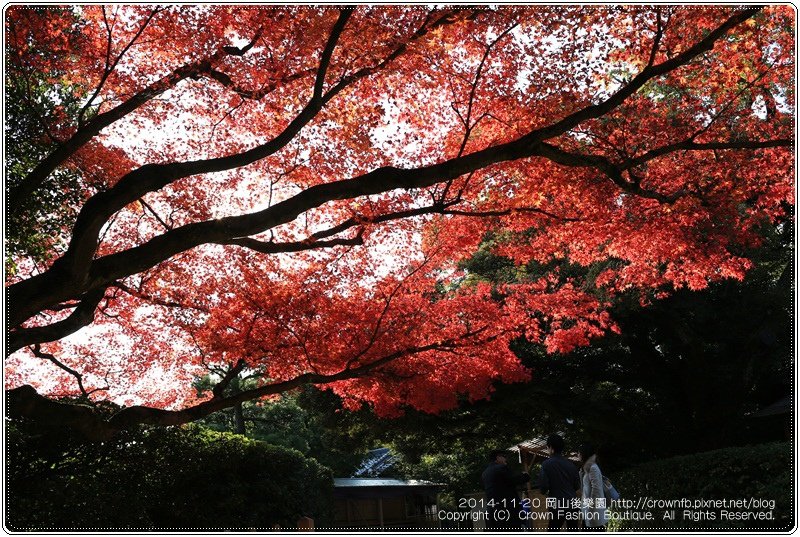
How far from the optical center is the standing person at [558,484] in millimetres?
7824

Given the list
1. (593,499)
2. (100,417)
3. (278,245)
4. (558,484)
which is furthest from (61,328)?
(593,499)

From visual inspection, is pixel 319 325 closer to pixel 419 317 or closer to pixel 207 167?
pixel 419 317

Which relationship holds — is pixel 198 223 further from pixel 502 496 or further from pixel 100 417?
pixel 502 496

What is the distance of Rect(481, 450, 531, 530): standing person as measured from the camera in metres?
8.01

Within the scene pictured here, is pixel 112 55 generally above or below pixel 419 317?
above

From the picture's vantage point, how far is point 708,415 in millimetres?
16062

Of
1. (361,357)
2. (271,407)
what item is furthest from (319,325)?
(271,407)

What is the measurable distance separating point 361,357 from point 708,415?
944 centimetres

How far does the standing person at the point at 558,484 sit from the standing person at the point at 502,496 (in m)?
0.28

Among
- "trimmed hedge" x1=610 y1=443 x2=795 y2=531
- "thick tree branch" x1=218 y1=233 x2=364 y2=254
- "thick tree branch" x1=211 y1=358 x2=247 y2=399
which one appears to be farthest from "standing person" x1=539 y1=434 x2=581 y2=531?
"thick tree branch" x1=211 y1=358 x2=247 y2=399

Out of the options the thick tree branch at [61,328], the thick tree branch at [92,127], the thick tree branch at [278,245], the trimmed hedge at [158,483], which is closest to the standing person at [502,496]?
the thick tree branch at [278,245]

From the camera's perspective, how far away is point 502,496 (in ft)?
26.5

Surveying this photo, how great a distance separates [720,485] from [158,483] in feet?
28.8

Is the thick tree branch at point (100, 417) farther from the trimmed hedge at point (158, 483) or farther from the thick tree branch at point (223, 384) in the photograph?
the trimmed hedge at point (158, 483)
